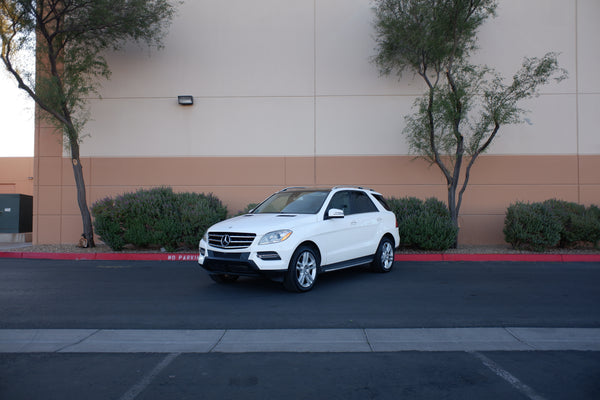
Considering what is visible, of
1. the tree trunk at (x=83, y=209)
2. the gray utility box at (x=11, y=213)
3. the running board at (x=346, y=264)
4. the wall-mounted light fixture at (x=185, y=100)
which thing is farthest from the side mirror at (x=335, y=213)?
the gray utility box at (x=11, y=213)

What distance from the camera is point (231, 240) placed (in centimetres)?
755

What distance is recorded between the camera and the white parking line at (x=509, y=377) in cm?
379

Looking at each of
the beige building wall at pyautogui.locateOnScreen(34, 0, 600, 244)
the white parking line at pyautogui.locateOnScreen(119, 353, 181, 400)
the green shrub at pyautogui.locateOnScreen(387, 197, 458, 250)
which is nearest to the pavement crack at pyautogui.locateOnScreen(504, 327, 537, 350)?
the white parking line at pyautogui.locateOnScreen(119, 353, 181, 400)

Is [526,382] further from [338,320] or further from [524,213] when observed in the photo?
[524,213]

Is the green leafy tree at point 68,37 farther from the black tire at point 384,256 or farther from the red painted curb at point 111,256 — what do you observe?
the black tire at point 384,256

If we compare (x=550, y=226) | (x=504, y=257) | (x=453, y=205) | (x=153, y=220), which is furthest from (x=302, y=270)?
(x=550, y=226)

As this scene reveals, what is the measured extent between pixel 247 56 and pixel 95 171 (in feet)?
20.2

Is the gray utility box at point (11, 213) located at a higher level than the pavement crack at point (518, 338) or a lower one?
higher

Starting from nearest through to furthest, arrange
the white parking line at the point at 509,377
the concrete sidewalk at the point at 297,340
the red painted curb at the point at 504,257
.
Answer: the white parking line at the point at 509,377, the concrete sidewalk at the point at 297,340, the red painted curb at the point at 504,257

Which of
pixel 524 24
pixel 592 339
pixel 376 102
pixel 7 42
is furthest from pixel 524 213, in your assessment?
pixel 7 42

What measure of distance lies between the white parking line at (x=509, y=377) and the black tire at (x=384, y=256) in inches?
186

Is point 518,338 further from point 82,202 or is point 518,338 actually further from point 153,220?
point 82,202

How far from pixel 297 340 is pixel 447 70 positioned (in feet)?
32.4

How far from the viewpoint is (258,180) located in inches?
580
